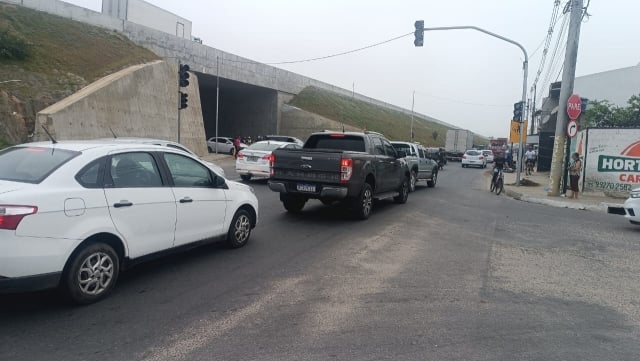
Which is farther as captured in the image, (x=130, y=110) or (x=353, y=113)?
(x=353, y=113)

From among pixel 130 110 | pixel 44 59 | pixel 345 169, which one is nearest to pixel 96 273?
pixel 345 169

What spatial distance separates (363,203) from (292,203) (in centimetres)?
173

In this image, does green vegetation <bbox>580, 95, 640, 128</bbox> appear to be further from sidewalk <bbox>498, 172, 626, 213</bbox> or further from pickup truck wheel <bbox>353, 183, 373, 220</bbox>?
pickup truck wheel <bbox>353, 183, 373, 220</bbox>

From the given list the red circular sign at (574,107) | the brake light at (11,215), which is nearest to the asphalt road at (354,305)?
the brake light at (11,215)

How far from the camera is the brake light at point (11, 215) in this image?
4039 millimetres

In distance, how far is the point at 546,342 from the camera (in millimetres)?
4254

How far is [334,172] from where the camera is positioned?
31.3 feet

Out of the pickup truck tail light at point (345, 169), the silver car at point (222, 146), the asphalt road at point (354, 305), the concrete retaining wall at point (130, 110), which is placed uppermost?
the concrete retaining wall at point (130, 110)

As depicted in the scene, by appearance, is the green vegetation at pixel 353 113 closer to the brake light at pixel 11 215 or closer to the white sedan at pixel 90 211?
the white sedan at pixel 90 211

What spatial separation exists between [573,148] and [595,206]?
6.06m

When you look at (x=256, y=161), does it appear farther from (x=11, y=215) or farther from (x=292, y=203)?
(x=11, y=215)

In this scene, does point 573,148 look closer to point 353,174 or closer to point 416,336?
point 353,174

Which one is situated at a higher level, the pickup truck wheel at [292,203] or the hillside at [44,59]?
the hillside at [44,59]

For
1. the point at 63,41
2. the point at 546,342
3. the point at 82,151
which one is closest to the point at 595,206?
the point at 546,342
